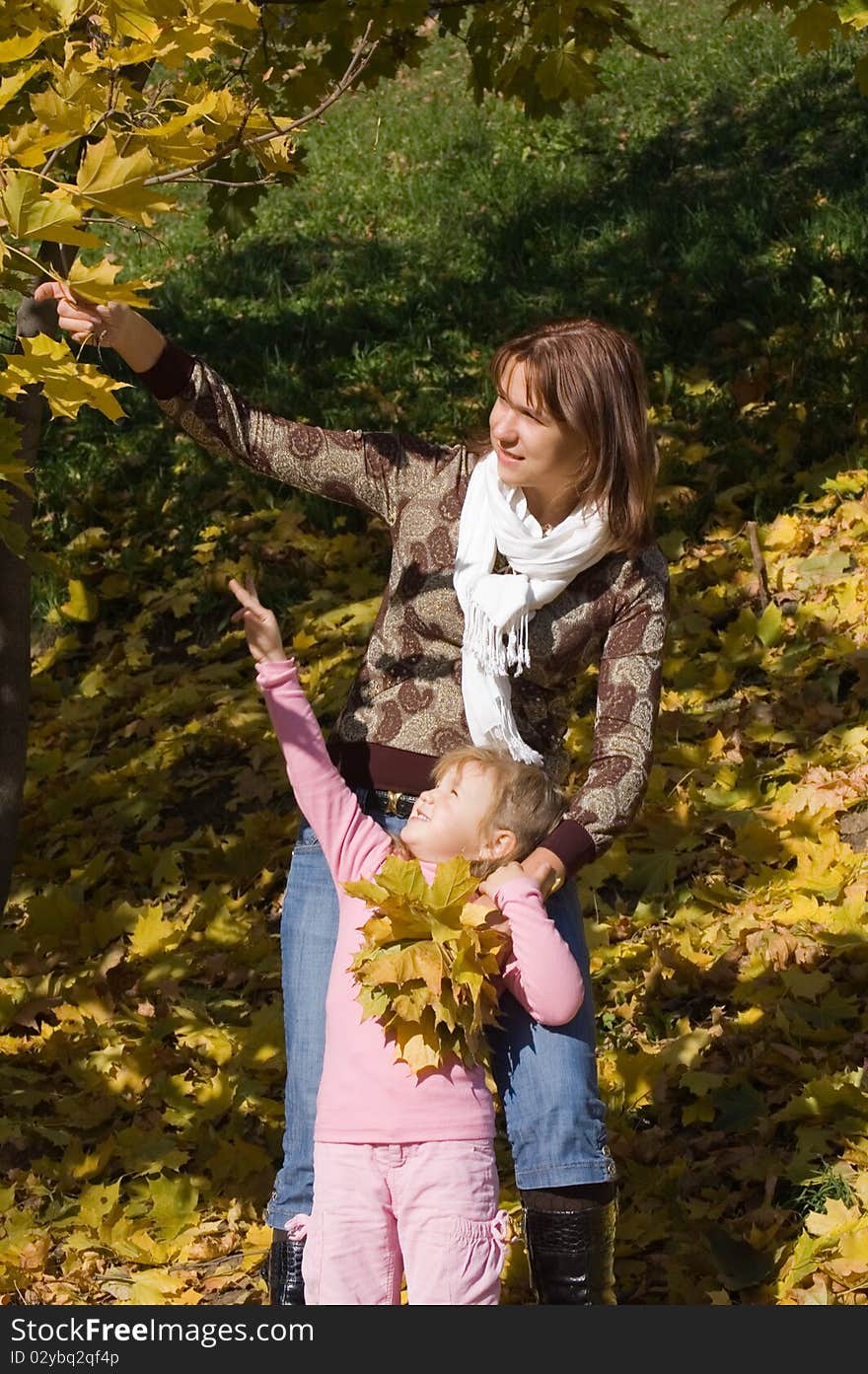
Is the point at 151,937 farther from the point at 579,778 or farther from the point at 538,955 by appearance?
the point at 538,955

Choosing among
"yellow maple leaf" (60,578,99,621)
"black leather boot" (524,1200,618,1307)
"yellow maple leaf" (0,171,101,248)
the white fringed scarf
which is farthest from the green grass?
"yellow maple leaf" (0,171,101,248)

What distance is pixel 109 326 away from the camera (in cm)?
248

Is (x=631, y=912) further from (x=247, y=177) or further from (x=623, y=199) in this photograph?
(x=623, y=199)

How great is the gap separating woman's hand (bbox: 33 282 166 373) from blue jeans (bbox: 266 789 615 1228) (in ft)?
2.61

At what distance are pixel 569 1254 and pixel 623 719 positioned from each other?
0.82 metres

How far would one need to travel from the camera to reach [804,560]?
17.5ft

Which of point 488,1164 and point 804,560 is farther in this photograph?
point 804,560

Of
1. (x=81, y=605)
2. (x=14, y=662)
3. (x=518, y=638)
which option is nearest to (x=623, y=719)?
(x=518, y=638)

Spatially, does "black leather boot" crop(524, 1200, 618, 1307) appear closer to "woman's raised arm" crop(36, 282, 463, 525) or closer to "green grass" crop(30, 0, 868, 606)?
"woman's raised arm" crop(36, 282, 463, 525)

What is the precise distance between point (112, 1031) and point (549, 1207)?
1.91 meters

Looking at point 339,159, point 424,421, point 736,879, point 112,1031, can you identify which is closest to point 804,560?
point 736,879

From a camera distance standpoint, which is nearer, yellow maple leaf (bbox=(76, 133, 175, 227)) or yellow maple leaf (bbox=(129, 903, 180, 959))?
yellow maple leaf (bbox=(76, 133, 175, 227))

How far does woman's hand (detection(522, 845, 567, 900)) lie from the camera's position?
2381 millimetres

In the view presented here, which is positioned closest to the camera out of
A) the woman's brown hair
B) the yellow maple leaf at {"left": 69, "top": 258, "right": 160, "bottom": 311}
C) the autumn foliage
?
the yellow maple leaf at {"left": 69, "top": 258, "right": 160, "bottom": 311}
